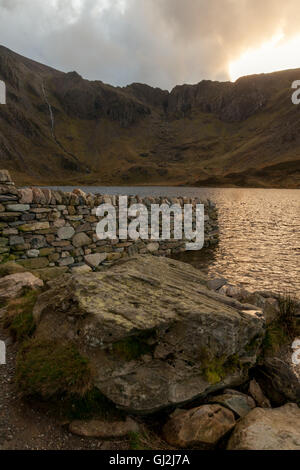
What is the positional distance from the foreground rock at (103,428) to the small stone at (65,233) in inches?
323

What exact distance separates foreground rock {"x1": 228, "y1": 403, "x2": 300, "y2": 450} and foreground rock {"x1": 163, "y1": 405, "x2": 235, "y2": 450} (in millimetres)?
188

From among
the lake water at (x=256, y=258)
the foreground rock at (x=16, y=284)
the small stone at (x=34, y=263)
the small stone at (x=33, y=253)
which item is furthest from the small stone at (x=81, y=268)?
the lake water at (x=256, y=258)

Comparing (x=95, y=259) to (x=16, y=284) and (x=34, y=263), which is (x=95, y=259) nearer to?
(x=34, y=263)

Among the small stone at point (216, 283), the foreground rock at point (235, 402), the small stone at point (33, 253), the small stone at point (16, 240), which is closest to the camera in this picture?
the foreground rock at point (235, 402)

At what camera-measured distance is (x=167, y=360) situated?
4469 millimetres

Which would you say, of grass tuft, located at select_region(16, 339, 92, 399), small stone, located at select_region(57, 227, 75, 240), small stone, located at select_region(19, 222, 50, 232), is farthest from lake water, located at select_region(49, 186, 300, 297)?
grass tuft, located at select_region(16, 339, 92, 399)

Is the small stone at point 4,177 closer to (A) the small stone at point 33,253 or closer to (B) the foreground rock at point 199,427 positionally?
(A) the small stone at point 33,253

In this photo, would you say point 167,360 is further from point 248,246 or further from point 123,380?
point 248,246

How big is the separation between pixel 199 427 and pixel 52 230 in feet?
29.1

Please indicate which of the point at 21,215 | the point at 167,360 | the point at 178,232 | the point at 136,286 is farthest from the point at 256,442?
the point at 178,232

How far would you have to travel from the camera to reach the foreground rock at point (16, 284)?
6.96m

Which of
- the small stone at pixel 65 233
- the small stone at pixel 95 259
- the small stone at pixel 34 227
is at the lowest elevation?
Answer: the small stone at pixel 95 259

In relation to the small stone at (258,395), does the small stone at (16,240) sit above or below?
above

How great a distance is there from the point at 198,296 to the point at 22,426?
3813 millimetres
